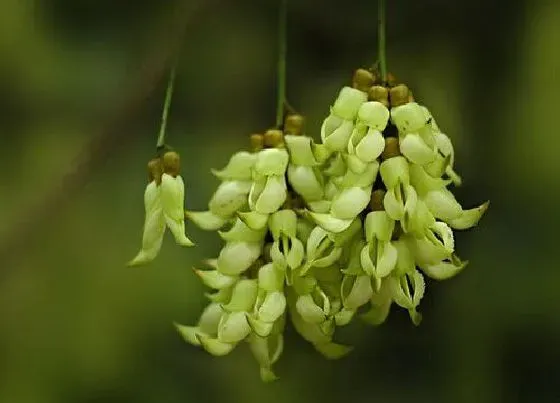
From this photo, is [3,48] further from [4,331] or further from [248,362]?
[248,362]

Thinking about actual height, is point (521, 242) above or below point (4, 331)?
above

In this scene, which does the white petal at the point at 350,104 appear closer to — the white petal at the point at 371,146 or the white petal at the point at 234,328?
the white petal at the point at 371,146

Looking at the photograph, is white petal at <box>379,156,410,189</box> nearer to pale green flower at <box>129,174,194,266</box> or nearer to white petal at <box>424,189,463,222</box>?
white petal at <box>424,189,463,222</box>

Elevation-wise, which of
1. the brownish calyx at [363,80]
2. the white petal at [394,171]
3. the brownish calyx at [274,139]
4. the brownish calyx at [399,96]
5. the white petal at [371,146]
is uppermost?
the brownish calyx at [363,80]

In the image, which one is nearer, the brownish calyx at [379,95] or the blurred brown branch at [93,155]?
the brownish calyx at [379,95]

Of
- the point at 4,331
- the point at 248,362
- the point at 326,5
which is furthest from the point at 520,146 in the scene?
the point at 4,331

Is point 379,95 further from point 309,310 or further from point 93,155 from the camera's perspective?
point 93,155

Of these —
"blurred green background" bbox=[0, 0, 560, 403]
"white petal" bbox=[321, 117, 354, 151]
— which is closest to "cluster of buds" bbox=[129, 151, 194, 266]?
"white petal" bbox=[321, 117, 354, 151]

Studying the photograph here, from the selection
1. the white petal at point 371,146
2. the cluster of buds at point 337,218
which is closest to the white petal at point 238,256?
the cluster of buds at point 337,218
